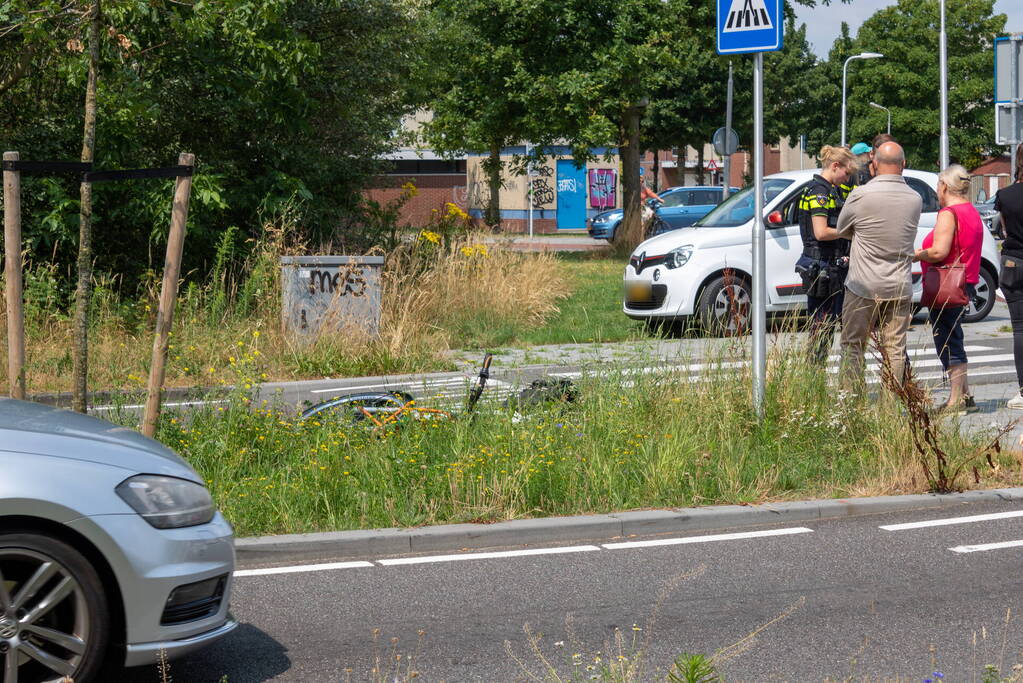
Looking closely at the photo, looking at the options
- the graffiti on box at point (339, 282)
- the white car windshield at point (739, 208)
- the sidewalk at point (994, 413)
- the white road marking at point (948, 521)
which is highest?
the white car windshield at point (739, 208)

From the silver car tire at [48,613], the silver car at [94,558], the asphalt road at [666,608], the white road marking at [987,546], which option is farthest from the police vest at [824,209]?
the silver car tire at [48,613]

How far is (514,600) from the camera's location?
542 cm

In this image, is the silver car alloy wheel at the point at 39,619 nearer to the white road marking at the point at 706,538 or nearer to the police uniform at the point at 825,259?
the white road marking at the point at 706,538

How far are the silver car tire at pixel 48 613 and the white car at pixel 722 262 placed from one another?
10.7 m

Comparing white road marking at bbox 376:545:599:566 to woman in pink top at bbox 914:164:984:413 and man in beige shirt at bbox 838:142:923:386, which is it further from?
woman in pink top at bbox 914:164:984:413

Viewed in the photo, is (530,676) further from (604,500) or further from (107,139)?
(107,139)

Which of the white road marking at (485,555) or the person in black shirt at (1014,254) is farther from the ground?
the person in black shirt at (1014,254)

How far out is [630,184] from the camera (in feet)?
99.4

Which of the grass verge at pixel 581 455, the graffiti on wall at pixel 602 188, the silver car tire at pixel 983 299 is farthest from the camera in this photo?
the graffiti on wall at pixel 602 188

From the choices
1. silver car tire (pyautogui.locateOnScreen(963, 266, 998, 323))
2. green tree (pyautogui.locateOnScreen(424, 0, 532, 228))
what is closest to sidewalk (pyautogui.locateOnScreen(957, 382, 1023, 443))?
silver car tire (pyautogui.locateOnScreen(963, 266, 998, 323))

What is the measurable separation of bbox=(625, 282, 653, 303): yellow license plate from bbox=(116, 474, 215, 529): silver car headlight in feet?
35.3

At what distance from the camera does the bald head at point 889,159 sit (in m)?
8.64

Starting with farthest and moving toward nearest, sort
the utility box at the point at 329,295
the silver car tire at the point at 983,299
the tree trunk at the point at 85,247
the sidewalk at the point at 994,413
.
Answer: the silver car tire at the point at 983,299
the utility box at the point at 329,295
the sidewalk at the point at 994,413
the tree trunk at the point at 85,247

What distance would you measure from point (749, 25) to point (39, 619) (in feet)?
19.2
